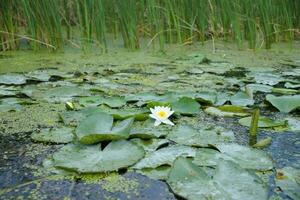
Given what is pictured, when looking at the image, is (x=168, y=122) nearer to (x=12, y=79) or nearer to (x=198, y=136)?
(x=198, y=136)

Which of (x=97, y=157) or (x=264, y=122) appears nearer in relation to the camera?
(x=97, y=157)

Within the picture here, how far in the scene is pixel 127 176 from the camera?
75cm

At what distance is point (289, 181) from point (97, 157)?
1.23ft

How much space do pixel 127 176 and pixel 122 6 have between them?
67.6 inches

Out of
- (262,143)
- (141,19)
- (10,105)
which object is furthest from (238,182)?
(141,19)

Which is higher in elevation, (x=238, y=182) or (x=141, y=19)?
(x=141, y=19)

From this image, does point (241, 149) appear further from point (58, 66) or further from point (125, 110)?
point (58, 66)

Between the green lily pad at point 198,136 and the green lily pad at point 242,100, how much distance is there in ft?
0.95

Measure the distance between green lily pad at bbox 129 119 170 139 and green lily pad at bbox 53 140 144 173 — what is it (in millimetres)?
64

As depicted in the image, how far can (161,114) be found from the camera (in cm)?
106

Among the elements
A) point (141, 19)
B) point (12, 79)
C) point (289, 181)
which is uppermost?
point (141, 19)

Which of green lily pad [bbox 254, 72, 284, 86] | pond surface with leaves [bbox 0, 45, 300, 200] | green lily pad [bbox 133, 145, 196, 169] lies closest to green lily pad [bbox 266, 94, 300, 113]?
pond surface with leaves [bbox 0, 45, 300, 200]

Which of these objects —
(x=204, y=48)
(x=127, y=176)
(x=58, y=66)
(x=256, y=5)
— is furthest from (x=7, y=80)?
(x=256, y=5)

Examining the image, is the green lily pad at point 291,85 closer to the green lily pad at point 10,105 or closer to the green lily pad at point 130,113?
the green lily pad at point 130,113
